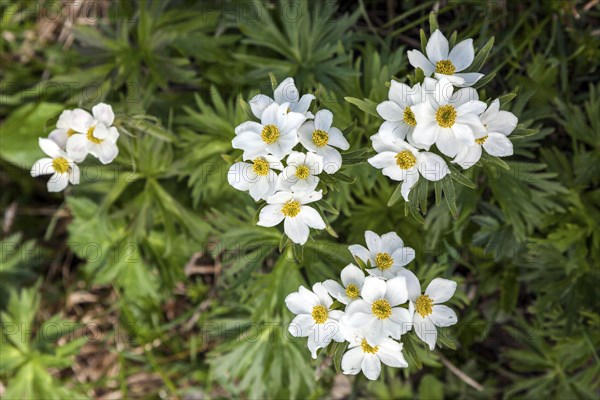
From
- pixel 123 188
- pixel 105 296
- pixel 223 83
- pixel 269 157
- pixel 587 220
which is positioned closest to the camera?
pixel 269 157

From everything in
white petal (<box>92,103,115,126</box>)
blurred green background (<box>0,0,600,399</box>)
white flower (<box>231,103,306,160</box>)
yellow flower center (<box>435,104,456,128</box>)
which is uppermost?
yellow flower center (<box>435,104,456,128</box>)

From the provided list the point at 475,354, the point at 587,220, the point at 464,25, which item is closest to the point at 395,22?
the point at 464,25

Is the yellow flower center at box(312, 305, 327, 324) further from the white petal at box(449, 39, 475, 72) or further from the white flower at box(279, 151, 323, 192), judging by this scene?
the white petal at box(449, 39, 475, 72)

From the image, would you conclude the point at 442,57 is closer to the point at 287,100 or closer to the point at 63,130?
the point at 287,100

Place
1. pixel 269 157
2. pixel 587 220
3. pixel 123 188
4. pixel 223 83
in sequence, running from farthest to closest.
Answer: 1. pixel 223 83
2. pixel 123 188
3. pixel 587 220
4. pixel 269 157

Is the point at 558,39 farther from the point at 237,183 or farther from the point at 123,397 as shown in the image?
the point at 123,397

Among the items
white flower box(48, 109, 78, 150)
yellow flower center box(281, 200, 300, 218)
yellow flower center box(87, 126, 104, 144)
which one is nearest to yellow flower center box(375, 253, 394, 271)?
yellow flower center box(281, 200, 300, 218)

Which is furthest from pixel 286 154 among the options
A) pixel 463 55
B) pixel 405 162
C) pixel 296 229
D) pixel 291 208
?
pixel 463 55
